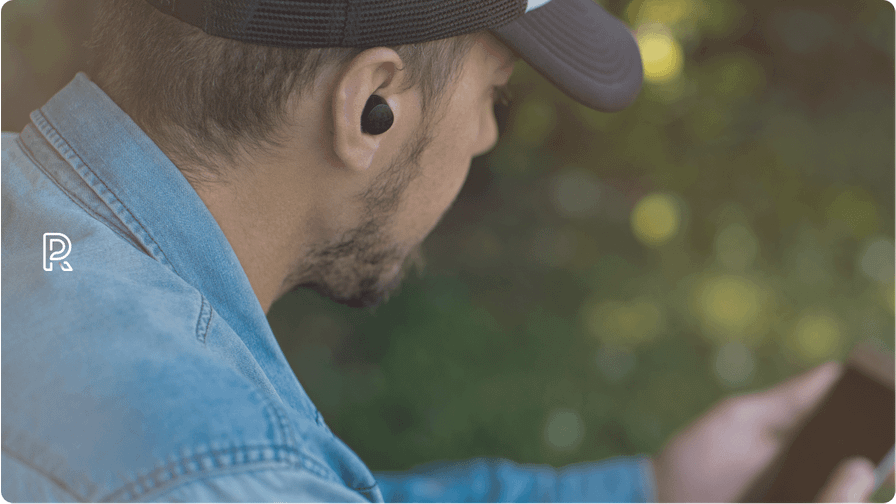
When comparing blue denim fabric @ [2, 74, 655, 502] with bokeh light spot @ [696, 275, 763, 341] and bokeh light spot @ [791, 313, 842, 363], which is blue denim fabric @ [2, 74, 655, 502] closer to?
bokeh light spot @ [696, 275, 763, 341]

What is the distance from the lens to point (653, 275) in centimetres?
273

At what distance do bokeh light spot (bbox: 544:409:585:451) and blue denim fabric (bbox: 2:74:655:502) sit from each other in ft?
5.15

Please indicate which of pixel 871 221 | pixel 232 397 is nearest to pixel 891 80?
pixel 871 221

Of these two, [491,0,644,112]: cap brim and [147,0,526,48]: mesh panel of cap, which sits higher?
[147,0,526,48]: mesh panel of cap

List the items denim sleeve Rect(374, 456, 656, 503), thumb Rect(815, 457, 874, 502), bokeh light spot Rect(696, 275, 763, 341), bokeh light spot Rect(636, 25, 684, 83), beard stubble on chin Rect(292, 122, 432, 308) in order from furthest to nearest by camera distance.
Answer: bokeh light spot Rect(696, 275, 763, 341) < bokeh light spot Rect(636, 25, 684, 83) < denim sleeve Rect(374, 456, 656, 503) < thumb Rect(815, 457, 874, 502) < beard stubble on chin Rect(292, 122, 432, 308)

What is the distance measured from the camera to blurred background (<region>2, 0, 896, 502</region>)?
239cm

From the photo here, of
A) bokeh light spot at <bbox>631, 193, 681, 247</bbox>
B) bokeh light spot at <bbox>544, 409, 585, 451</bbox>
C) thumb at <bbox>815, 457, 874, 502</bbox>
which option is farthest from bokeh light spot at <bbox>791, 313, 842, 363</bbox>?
thumb at <bbox>815, 457, 874, 502</bbox>

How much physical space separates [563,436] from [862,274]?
4.49ft

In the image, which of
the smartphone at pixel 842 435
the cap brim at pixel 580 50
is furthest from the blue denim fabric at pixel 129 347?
the smartphone at pixel 842 435

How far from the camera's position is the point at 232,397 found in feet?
2.41

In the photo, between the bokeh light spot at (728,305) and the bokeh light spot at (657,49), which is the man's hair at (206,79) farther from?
the bokeh light spot at (728,305)

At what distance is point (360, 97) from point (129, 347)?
49cm

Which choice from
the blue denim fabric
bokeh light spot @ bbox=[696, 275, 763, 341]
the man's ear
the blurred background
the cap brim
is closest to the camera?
the blue denim fabric

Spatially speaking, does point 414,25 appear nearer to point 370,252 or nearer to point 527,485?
point 370,252
